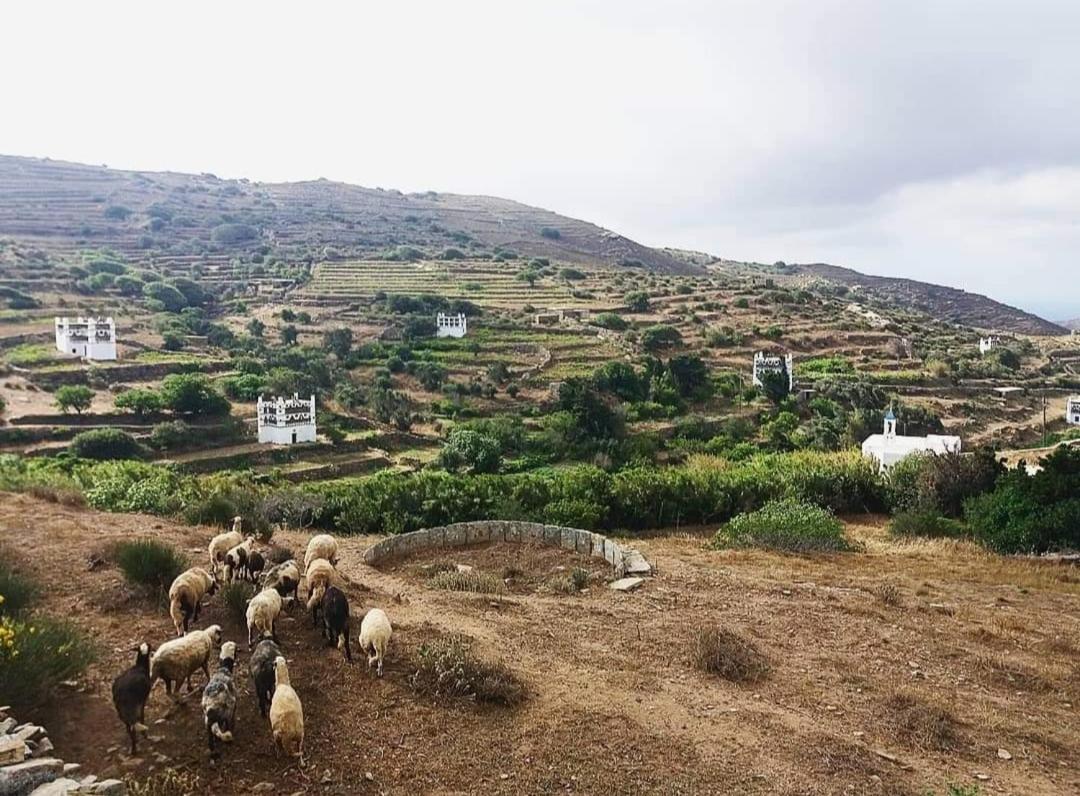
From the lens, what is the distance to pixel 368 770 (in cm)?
555

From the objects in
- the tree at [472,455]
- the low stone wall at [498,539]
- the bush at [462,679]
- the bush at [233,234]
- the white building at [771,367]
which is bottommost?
the tree at [472,455]

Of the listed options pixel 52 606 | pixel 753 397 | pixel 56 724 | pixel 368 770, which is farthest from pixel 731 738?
pixel 753 397

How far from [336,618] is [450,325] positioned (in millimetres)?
49604

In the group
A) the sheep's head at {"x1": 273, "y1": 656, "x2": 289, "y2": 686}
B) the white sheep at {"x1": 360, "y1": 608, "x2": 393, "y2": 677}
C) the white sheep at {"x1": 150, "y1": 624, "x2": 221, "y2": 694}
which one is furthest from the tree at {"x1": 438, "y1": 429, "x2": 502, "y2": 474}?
the sheep's head at {"x1": 273, "y1": 656, "x2": 289, "y2": 686}

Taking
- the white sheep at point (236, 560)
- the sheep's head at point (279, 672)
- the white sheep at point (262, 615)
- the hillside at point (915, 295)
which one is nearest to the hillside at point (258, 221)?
the hillside at point (915, 295)

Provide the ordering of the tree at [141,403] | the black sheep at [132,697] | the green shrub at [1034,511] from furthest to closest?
the tree at [141,403] < the green shrub at [1034,511] < the black sheep at [132,697]

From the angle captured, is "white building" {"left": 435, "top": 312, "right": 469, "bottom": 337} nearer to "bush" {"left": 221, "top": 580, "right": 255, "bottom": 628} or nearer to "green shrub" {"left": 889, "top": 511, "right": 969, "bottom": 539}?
"green shrub" {"left": 889, "top": 511, "right": 969, "bottom": 539}

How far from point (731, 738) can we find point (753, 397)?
40.0 m

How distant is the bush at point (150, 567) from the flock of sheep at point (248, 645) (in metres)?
0.48

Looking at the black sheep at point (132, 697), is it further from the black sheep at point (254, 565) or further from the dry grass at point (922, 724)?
the dry grass at point (922, 724)

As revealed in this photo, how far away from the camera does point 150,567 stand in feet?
27.4

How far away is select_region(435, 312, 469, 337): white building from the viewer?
55750 mm

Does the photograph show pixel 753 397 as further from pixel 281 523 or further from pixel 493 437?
pixel 281 523

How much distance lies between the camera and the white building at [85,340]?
44.6 metres
